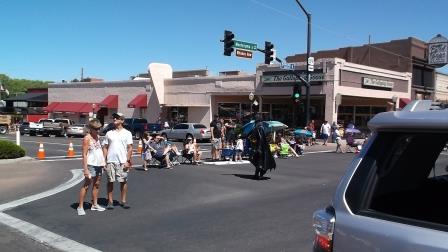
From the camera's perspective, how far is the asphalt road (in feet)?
22.9

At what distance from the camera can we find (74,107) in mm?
55188

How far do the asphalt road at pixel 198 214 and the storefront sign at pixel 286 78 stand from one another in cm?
2077

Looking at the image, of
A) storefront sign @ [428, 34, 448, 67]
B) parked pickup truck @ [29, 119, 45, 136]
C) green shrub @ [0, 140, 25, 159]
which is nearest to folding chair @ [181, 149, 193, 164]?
green shrub @ [0, 140, 25, 159]

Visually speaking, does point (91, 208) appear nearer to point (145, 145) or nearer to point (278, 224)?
point (278, 224)

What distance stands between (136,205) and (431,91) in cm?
4276

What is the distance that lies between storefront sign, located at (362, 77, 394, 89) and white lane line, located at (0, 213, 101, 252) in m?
31.6

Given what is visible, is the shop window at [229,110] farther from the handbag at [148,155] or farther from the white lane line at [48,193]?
the white lane line at [48,193]

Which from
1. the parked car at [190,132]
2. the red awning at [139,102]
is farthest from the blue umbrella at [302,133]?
the red awning at [139,102]

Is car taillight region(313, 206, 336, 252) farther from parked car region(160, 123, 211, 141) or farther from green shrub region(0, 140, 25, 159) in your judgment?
parked car region(160, 123, 211, 141)

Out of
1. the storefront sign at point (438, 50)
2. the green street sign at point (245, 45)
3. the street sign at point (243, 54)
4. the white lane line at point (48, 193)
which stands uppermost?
the storefront sign at point (438, 50)

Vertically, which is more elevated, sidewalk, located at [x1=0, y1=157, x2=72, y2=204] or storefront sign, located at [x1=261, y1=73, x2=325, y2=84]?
storefront sign, located at [x1=261, y1=73, x2=325, y2=84]

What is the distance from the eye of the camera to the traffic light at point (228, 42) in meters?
27.2

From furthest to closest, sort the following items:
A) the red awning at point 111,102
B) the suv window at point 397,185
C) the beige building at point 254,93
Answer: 1. the red awning at point 111,102
2. the beige building at point 254,93
3. the suv window at point 397,185

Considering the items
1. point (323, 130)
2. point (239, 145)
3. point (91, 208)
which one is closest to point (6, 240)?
point (91, 208)
